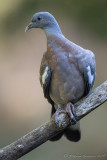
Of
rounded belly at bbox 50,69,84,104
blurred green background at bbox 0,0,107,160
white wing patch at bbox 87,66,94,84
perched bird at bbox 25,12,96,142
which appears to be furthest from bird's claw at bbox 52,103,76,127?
blurred green background at bbox 0,0,107,160

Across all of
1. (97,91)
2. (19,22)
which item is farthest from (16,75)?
(97,91)

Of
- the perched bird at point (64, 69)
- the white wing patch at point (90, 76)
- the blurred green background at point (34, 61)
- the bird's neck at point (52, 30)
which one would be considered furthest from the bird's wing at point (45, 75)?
the blurred green background at point (34, 61)

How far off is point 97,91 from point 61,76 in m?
0.34

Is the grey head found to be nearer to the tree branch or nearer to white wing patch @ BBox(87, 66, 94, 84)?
white wing patch @ BBox(87, 66, 94, 84)

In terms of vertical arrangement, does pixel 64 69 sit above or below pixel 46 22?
below

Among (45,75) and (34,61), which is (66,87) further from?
(34,61)

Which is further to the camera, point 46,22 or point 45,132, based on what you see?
point 46,22

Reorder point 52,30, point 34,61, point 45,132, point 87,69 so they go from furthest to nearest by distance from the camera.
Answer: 1. point 34,61
2. point 52,30
3. point 87,69
4. point 45,132

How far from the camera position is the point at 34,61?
5.84 m

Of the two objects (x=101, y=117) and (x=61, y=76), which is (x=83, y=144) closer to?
(x=101, y=117)

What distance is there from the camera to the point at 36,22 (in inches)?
120

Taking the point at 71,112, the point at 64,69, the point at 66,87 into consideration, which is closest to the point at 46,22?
the point at 64,69

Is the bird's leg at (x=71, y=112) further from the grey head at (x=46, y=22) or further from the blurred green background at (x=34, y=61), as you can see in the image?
the blurred green background at (x=34, y=61)

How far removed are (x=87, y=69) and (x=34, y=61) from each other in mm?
3031
